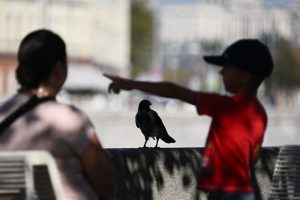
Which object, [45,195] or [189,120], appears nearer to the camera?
[45,195]

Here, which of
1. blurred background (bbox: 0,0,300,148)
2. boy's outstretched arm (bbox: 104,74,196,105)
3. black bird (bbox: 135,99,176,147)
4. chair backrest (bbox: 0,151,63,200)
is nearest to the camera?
chair backrest (bbox: 0,151,63,200)

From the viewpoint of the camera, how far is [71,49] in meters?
84.4

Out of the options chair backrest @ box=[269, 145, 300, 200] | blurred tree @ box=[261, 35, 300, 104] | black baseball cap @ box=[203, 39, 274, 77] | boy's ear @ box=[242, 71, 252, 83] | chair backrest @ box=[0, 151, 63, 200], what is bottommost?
blurred tree @ box=[261, 35, 300, 104]

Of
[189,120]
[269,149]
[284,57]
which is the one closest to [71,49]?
[189,120]

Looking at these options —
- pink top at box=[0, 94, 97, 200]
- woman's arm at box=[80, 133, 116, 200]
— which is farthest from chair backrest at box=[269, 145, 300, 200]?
pink top at box=[0, 94, 97, 200]

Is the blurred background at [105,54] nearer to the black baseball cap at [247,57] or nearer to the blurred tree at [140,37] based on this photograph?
the blurred tree at [140,37]

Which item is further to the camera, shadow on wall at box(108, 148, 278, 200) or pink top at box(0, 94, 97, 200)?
shadow on wall at box(108, 148, 278, 200)

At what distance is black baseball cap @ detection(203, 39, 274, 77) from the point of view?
4.85 metres

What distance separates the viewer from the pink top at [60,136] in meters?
4.17

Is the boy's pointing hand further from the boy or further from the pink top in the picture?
the pink top

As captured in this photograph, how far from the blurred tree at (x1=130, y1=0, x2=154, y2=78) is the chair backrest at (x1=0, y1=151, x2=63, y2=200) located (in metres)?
117

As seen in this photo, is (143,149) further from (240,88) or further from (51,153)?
(51,153)

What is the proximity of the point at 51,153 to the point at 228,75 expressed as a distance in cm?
103

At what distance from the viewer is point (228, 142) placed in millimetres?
4684
